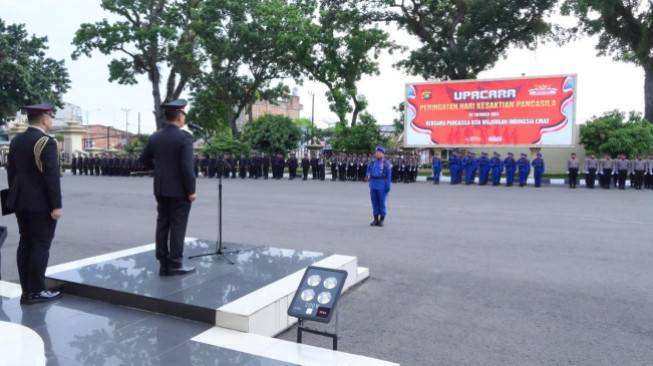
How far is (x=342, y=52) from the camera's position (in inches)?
1216

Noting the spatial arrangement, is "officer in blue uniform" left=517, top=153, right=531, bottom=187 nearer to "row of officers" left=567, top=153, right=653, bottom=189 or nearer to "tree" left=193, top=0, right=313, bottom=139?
"row of officers" left=567, top=153, right=653, bottom=189

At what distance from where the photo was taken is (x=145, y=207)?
12742mm

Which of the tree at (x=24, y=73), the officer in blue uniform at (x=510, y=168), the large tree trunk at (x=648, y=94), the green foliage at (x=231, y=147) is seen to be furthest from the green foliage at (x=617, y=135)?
the tree at (x=24, y=73)

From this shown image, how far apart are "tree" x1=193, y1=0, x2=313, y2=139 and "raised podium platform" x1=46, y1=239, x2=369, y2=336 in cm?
2547

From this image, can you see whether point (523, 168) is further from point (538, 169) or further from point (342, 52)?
point (342, 52)

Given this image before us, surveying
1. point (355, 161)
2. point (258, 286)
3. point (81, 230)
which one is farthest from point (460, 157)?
point (258, 286)

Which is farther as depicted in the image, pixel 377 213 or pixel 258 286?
pixel 377 213

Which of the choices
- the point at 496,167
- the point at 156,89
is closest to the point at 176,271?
the point at 496,167

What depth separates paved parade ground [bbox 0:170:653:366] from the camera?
3.75m

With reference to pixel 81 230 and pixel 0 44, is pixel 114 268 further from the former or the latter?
pixel 0 44

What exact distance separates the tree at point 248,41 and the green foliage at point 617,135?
56.2 ft

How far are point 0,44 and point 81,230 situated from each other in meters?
29.2

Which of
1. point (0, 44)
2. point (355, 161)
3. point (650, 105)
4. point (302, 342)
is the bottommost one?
point (302, 342)

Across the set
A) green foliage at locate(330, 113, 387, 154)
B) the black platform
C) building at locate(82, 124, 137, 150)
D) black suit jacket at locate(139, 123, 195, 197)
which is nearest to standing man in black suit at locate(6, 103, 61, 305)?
the black platform
